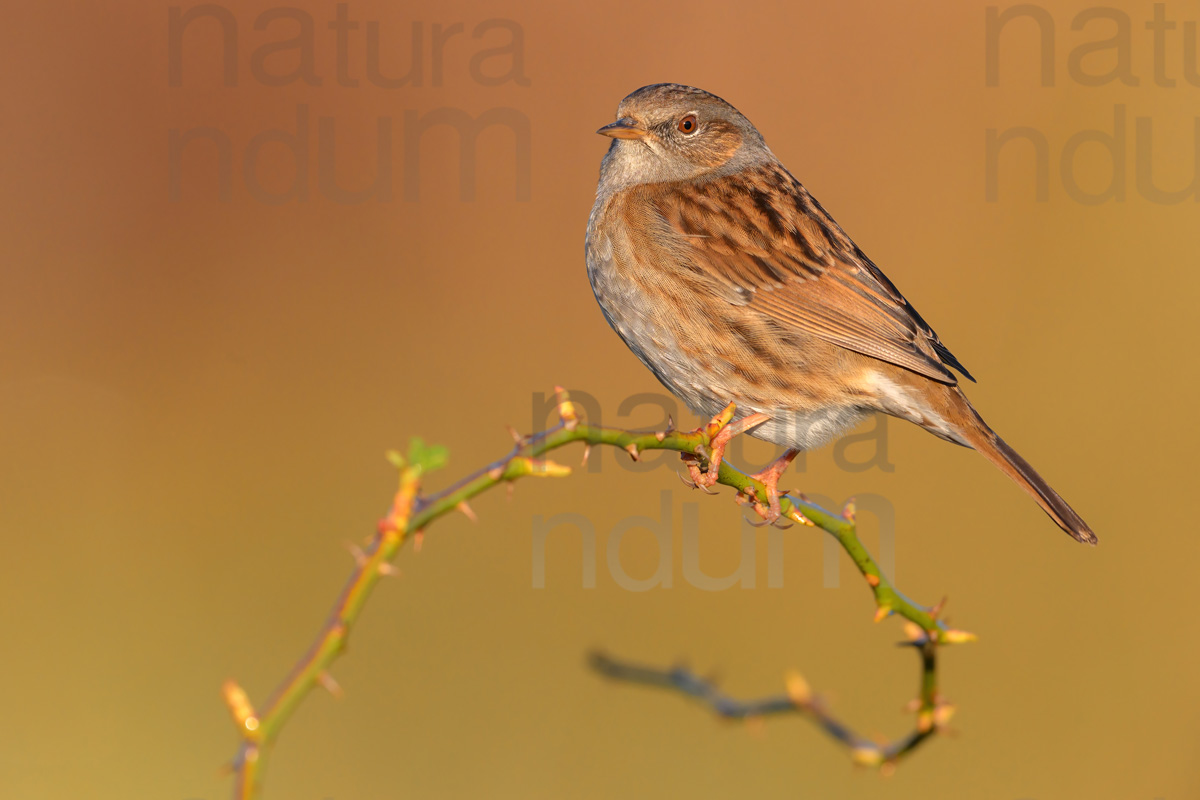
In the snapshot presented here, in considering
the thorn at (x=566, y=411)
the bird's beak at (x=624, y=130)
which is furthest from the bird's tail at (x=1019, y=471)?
the thorn at (x=566, y=411)

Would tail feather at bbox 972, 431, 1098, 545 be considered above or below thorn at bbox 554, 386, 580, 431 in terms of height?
below

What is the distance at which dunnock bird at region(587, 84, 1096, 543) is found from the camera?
3365mm

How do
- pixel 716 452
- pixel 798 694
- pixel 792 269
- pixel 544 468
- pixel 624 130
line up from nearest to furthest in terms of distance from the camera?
pixel 544 468 < pixel 798 694 < pixel 716 452 < pixel 792 269 < pixel 624 130

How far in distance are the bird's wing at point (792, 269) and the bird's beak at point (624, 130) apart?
0.22m

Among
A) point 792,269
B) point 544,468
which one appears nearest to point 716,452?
point 792,269

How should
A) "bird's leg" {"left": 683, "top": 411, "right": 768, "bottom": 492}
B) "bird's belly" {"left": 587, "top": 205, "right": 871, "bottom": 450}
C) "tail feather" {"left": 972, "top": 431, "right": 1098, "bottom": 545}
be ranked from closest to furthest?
"bird's leg" {"left": 683, "top": 411, "right": 768, "bottom": 492}
"tail feather" {"left": 972, "top": 431, "right": 1098, "bottom": 545}
"bird's belly" {"left": 587, "top": 205, "right": 871, "bottom": 450}

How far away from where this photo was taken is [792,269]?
3.54m

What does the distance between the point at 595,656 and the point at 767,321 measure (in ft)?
5.19

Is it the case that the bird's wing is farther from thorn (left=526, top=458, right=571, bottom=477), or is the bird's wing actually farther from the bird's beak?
thorn (left=526, top=458, right=571, bottom=477)

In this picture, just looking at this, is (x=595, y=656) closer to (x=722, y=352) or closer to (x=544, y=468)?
(x=544, y=468)

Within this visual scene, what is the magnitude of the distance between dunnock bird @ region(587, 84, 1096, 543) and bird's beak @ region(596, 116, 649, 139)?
12mm

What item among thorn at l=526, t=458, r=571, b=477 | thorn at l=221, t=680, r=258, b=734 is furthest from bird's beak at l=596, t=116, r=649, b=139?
thorn at l=221, t=680, r=258, b=734

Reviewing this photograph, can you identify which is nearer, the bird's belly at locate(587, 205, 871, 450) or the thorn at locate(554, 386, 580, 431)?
the thorn at locate(554, 386, 580, 431)

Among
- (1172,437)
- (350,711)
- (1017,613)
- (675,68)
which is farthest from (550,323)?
(1172,437)
